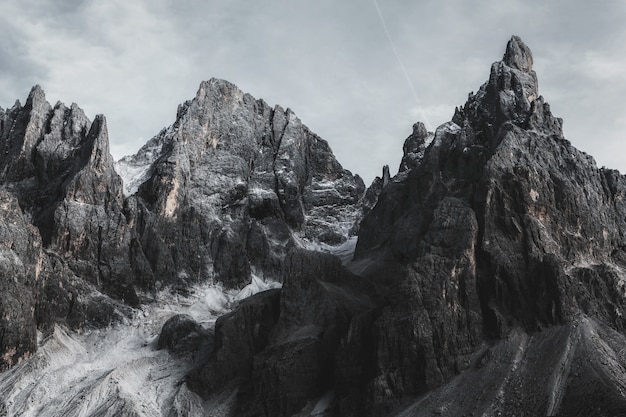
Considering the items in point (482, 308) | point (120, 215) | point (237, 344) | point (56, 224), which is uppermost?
point (120, 215)

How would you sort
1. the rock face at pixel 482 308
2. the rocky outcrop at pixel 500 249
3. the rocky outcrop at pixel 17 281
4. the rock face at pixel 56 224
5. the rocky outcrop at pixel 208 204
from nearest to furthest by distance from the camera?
the rock face at pixel 482 308 < the rocky outcrop at pixel 500 249 < the rocky outcrop at pixel 17 281 < the rock face at pixel 56 224 < the rocky outcrop at pixel 208 204

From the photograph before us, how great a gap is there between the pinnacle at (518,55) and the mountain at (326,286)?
74 centimetres

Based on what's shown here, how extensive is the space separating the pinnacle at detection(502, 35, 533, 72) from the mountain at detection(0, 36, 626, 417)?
74 centimetres

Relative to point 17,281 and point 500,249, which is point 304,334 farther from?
point 17,281

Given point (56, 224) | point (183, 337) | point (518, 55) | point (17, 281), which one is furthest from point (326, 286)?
point (518, 55)

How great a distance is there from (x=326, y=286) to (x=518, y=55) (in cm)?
8457

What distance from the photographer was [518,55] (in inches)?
6860

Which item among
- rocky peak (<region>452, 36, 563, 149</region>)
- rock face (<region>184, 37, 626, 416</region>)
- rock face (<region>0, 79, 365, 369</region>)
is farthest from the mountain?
rocky peak (<region>452, 36, 563, 149</region>)

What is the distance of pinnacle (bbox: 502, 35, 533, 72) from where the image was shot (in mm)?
173250

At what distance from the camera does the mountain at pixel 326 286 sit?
98000 mm

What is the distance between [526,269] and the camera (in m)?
110

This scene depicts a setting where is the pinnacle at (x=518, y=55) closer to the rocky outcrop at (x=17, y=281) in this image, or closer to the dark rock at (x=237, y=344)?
the dark rock at (x=237, y=344)

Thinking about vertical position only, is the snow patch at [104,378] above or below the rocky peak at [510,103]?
below

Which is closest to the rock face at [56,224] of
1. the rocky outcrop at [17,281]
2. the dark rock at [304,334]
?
the rocky outcrop at [17,281]
